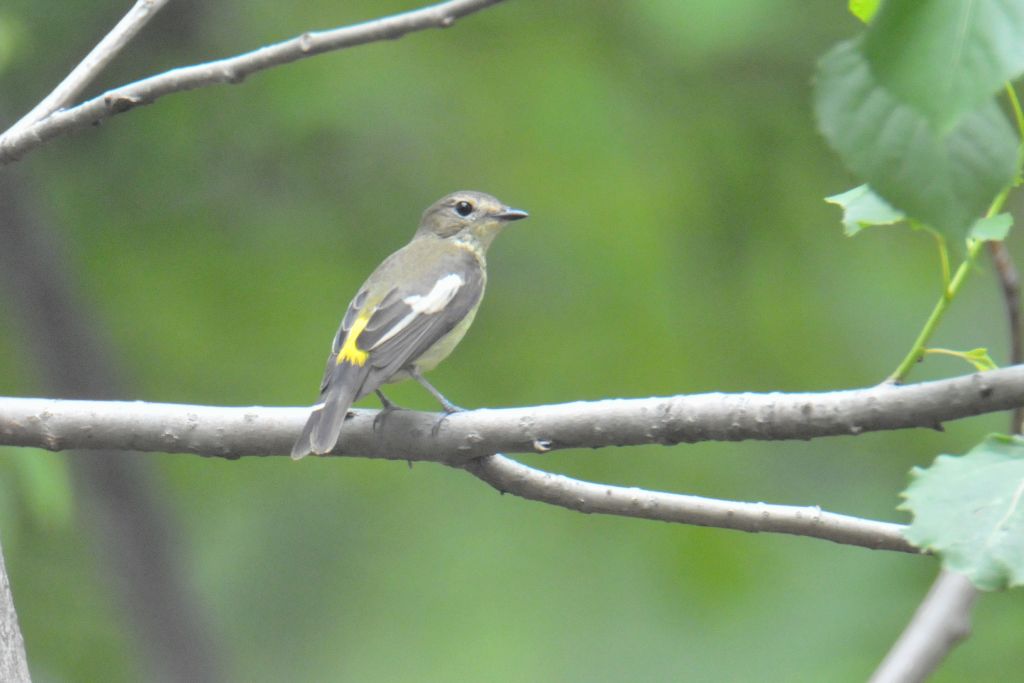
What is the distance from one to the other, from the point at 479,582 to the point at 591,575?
76cm

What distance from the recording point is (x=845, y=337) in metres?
7.57

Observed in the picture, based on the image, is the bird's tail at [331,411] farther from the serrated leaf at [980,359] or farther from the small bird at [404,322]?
the serrated leaf at [980,359]

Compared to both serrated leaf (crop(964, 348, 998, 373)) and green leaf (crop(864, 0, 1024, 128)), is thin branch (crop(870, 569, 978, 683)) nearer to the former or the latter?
serrated leaf (crop(964, 348, 998, 373))

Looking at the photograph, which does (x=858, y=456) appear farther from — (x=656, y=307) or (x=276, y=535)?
(x=276, y=535)

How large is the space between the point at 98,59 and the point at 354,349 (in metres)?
1.54

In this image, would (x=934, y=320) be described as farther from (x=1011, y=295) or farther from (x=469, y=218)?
(x=469, y=218)

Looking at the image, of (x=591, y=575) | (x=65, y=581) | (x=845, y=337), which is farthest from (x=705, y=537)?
(x=65, y=581)

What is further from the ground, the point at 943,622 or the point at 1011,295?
the point at 1011,295

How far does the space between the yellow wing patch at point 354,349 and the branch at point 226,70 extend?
1503 mm

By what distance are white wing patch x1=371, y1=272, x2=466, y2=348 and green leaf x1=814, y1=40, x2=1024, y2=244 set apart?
318 cm

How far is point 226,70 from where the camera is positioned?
2.79 meters

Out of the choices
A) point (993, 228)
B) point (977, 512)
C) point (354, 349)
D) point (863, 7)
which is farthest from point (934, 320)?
point (354, 349)

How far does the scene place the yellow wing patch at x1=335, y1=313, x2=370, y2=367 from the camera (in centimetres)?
436

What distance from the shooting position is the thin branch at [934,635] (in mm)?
2594
